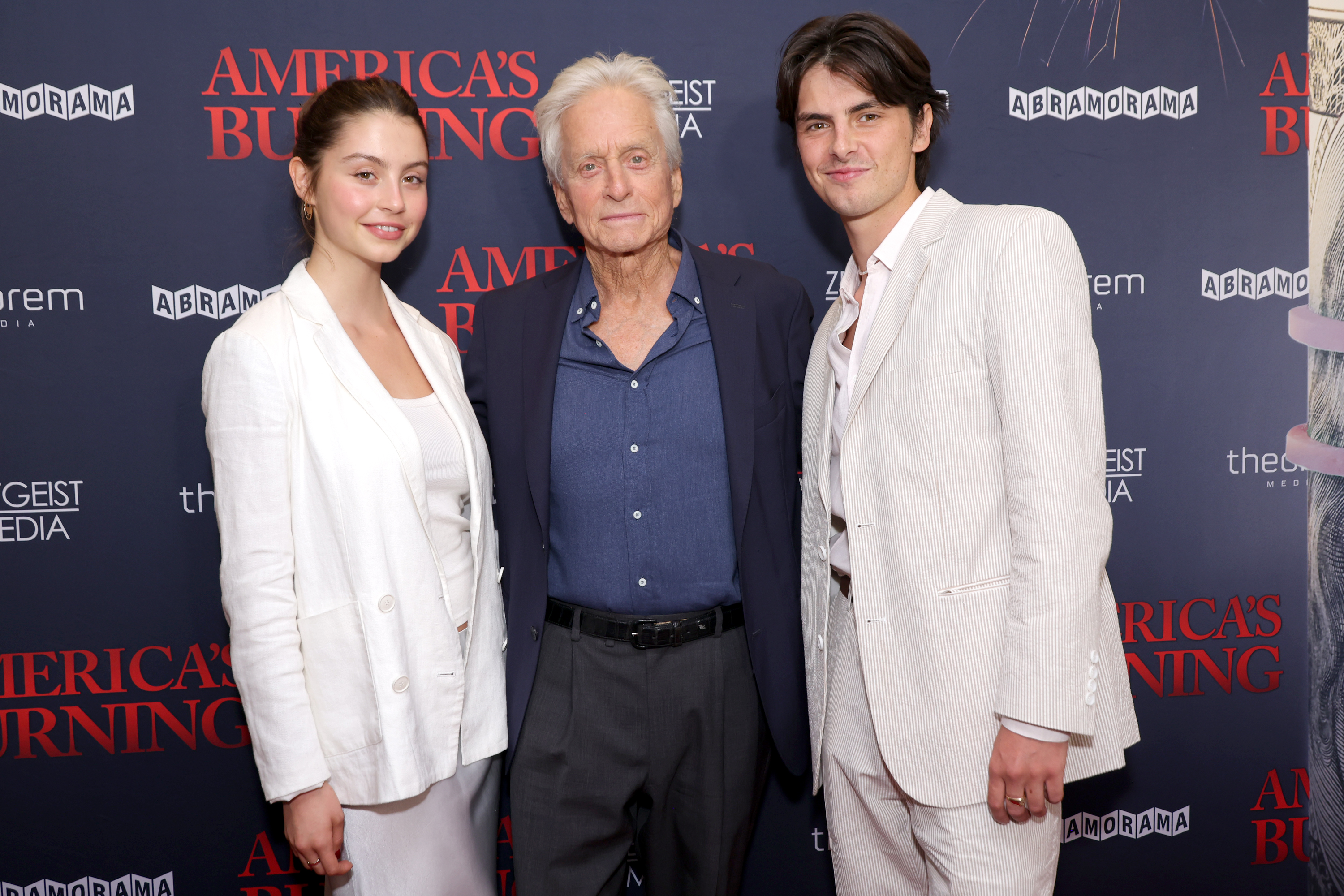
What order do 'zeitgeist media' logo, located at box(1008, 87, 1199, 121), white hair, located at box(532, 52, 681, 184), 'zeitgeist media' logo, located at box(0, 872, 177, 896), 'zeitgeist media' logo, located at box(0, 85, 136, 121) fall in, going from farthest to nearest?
1. 'zeitgeist media' logo, located at box(1008, 87, 1199, 121)
2. 'zeitgeist media' logo, located at box(0, 872, 177, 896)
3. 'zeitgeist media' logo, located at box(0, 85, 136, 121)
4. white hair, located at box(532, 52, 681, 184)

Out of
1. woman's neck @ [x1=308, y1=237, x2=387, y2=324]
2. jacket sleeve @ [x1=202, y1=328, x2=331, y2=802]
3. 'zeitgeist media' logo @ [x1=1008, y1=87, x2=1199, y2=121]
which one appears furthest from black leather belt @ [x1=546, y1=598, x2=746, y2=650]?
'zeitgeist media' logo @ [x1=1008, y1=87, x2=1199, y2=121]

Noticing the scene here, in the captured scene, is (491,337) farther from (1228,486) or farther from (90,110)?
(1228,486)

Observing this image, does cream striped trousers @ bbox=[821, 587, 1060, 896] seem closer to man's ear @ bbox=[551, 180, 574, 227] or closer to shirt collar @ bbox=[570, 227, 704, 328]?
shirt collar @ bbox=[570, 227, 704, 328]

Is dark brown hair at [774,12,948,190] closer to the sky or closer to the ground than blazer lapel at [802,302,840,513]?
closer to the sky

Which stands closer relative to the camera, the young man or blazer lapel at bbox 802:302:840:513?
the young man

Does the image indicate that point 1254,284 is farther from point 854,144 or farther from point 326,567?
point 326,567

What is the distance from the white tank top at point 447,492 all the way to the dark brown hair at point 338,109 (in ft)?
1.71

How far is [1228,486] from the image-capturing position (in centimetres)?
268

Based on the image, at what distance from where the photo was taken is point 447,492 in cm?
186

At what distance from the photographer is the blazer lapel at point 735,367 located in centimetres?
191

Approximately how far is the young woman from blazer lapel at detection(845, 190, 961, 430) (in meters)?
0.81

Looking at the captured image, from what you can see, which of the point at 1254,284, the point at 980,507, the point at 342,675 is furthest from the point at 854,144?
the point at 1254,284

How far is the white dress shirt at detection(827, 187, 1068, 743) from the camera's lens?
1753 mm

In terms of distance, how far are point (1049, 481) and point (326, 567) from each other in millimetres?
1304
